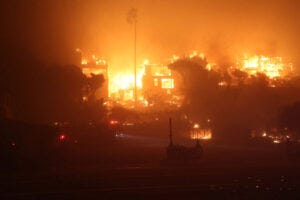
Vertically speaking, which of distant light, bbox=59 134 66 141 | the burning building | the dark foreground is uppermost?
the burning building

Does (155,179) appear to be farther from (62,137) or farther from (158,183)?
(62,137)

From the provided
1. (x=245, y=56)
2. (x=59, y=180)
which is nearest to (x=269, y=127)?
(x=59, y=180)

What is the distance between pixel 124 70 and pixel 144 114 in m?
32.1

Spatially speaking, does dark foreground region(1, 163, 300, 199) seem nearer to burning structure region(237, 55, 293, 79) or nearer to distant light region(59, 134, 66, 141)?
distant light region(59, 134, 66, 141)

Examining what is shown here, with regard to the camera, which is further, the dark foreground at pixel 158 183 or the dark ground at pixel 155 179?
the dark ground at pixel 155 179

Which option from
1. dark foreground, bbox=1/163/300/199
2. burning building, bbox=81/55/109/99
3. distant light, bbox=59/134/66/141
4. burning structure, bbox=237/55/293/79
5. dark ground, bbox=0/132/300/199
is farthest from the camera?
burning structure, bbox=237/55/293/79

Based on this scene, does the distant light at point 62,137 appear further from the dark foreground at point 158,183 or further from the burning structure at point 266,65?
the burning structure at point 266,65

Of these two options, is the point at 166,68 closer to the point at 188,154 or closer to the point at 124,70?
the point at 124,70

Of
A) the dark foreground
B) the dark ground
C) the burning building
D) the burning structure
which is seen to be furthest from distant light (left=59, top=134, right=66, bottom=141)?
the burning structure

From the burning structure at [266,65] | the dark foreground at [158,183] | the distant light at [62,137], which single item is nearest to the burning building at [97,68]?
the burning structure at [266,65]

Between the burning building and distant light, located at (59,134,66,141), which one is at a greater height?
the burning building

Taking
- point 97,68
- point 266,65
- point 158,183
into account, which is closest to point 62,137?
point 158,183

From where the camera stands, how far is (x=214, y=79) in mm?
62438

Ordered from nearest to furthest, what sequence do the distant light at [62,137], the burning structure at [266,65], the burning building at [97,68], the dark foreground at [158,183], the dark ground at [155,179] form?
the dark foreground at [158,183] < the dark ground at [155,179] < the distant light at [62,137] < the burning building at [97,68] < the burning structure at [266,65]
